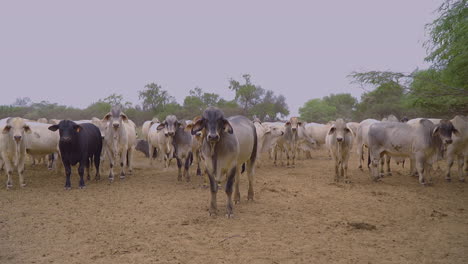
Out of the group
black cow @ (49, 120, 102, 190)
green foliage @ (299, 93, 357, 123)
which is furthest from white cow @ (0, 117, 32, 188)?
green foliage @ (299, 93, 357, 123)

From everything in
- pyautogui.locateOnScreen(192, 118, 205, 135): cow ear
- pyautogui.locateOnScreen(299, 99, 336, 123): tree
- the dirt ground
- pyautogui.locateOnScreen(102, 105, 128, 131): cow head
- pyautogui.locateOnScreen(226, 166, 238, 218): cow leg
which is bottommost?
the dirt ground

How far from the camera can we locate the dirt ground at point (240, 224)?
15.3 ft

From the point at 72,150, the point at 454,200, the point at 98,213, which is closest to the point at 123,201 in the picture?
the point at 98,213

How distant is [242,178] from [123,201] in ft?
14.2

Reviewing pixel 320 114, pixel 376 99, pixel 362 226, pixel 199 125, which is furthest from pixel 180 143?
pixel 320 114

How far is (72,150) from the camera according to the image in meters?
9.37

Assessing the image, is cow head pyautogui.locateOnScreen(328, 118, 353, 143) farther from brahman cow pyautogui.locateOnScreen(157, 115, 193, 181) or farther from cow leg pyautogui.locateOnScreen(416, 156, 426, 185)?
brahman cow pyautogui.locateOnScreen(157, 115, 193, 181)

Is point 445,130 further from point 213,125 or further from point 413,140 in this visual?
point 213,125

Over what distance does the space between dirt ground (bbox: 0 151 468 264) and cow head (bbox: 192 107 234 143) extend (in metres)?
1.57

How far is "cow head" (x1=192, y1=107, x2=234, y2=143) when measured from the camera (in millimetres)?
6039

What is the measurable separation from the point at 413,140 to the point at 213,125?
688 cm

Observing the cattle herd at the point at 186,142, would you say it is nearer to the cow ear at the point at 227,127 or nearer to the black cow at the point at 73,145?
the black cow at the point at 73,145

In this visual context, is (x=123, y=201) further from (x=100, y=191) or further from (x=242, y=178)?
(x=242, y=178)

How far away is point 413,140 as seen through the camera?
10.0 meters
